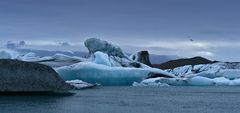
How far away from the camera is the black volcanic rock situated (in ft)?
113

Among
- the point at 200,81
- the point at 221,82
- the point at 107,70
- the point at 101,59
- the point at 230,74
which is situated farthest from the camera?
the point at 230,74

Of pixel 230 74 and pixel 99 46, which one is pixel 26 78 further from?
pixel 230 74

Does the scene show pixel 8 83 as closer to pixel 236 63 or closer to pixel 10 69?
pixel 10 69

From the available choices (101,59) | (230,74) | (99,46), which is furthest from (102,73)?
(230,74)

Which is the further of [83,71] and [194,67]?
[194,67]

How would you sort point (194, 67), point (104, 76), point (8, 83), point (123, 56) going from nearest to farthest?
point (8, 83), point (104, 76), point (123, 56), point (194, 67)

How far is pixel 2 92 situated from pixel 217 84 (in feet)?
179

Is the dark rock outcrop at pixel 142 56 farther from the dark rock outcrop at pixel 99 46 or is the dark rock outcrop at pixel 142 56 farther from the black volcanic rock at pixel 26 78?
the black volcanic rock at pixel 26 78

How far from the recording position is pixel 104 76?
64250 millimetres

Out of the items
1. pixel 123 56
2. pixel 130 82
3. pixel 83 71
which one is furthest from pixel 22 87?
pixel 123 56

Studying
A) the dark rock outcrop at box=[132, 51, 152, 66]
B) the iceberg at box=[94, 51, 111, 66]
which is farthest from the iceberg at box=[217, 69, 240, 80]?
the iceberg at box=[94, 51, 111, 66]

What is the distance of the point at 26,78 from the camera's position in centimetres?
3509

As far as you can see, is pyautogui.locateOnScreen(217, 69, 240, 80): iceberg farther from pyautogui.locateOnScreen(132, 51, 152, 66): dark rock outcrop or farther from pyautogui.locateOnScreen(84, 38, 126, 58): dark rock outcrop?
pyautogui.locateOnScreen(84, 38, 126, 58): dark rock outcrop

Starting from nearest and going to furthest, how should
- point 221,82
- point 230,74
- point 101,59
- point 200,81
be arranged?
1. point 101,59
2. point 200,81
3. point 221,82
4. point 230,74
